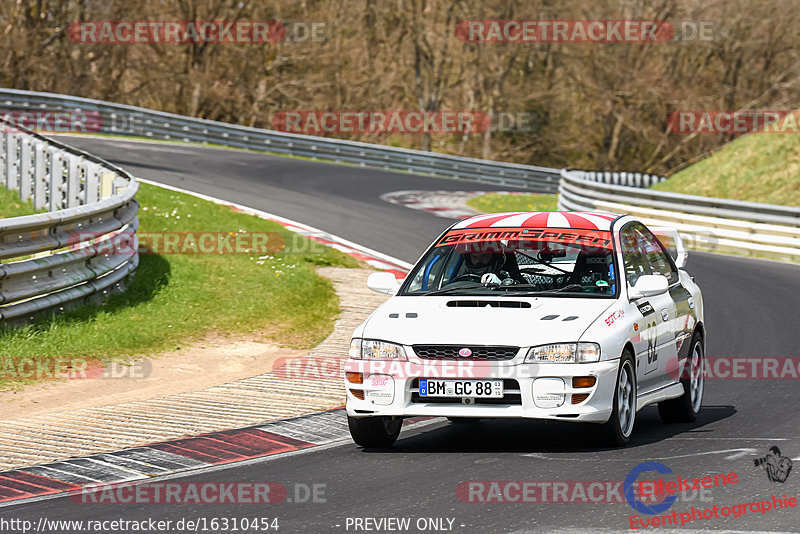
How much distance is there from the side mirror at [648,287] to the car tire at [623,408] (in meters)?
0.49

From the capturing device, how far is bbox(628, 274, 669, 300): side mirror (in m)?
8.19

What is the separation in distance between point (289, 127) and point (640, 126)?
1534 centimetres

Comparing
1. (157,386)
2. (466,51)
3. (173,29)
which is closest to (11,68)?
(173,29)

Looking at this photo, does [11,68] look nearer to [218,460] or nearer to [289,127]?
[289,127]

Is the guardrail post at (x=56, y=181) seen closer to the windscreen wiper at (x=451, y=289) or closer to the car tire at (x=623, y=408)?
the windscreen wiper at (x=451, y=289)

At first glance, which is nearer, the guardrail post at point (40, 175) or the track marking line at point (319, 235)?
the guardrail post at point (40, 175)

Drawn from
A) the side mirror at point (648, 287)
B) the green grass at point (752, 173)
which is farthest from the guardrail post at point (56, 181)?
the green grass at point (752, 173)

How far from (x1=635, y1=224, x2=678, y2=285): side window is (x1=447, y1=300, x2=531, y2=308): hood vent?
1747mm

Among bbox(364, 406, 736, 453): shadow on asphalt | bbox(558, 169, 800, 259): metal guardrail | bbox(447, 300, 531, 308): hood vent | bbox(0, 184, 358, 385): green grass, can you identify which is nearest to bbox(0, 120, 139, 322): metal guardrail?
bbox(0, 184, 358, 385): green grass

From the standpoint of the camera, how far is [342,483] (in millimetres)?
6969

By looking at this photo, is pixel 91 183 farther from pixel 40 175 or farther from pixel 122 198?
pixel 122 198

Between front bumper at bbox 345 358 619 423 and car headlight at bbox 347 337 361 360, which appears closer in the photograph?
front bumper at bbox 345 358 619 423

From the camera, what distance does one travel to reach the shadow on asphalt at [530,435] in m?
7.93

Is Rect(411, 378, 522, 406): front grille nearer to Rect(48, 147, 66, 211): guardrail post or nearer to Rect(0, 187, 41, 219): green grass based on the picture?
Rect(0, 187, 41, 219): green grass
